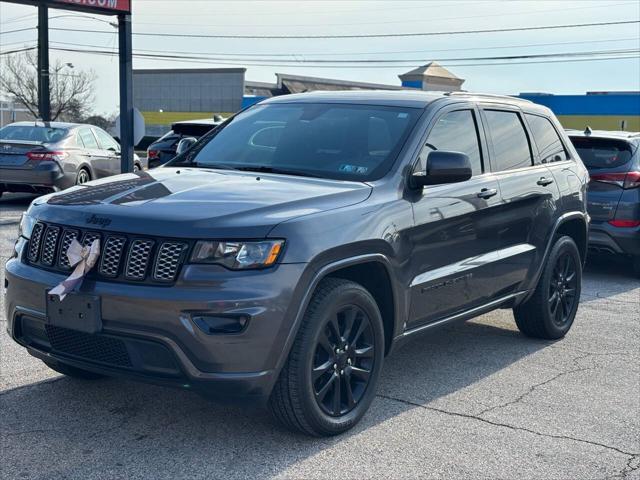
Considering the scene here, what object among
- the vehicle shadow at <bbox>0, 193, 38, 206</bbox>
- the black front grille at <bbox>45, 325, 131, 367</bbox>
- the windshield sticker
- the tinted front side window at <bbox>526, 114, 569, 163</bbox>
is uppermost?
the tinted front side window at <bbox>526, 114, 569, 163</bbox>

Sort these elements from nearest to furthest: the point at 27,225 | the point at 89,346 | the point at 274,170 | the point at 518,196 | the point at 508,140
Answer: the point at 89,346, the point at 27,225, the point at 274,170, the point at 518,196, the point at 508,140

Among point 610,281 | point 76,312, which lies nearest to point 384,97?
point 76,312

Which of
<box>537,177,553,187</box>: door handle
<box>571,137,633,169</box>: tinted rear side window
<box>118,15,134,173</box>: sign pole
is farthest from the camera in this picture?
<box>118,15,134,173</box>: sign pole

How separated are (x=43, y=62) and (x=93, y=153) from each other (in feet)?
59.6

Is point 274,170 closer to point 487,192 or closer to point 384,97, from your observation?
point 384,97

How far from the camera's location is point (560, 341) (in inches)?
277

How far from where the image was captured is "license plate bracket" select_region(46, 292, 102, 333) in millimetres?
4113

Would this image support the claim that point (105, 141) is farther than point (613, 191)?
Yes

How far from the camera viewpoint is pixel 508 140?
21.0 ft

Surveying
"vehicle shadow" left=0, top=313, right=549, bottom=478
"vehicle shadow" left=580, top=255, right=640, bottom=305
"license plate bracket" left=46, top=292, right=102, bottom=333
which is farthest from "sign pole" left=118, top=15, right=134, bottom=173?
"license plate bracket" left=46, top=292, right=102, bottom=333

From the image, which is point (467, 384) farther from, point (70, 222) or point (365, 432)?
point (70, 222)

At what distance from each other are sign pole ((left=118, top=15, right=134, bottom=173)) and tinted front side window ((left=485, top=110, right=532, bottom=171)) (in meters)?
11.3

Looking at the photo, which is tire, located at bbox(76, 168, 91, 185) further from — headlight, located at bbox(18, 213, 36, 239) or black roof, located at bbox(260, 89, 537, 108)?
headlight, located at bbox(18, 213, 36, 239)

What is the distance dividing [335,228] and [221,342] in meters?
0.85
